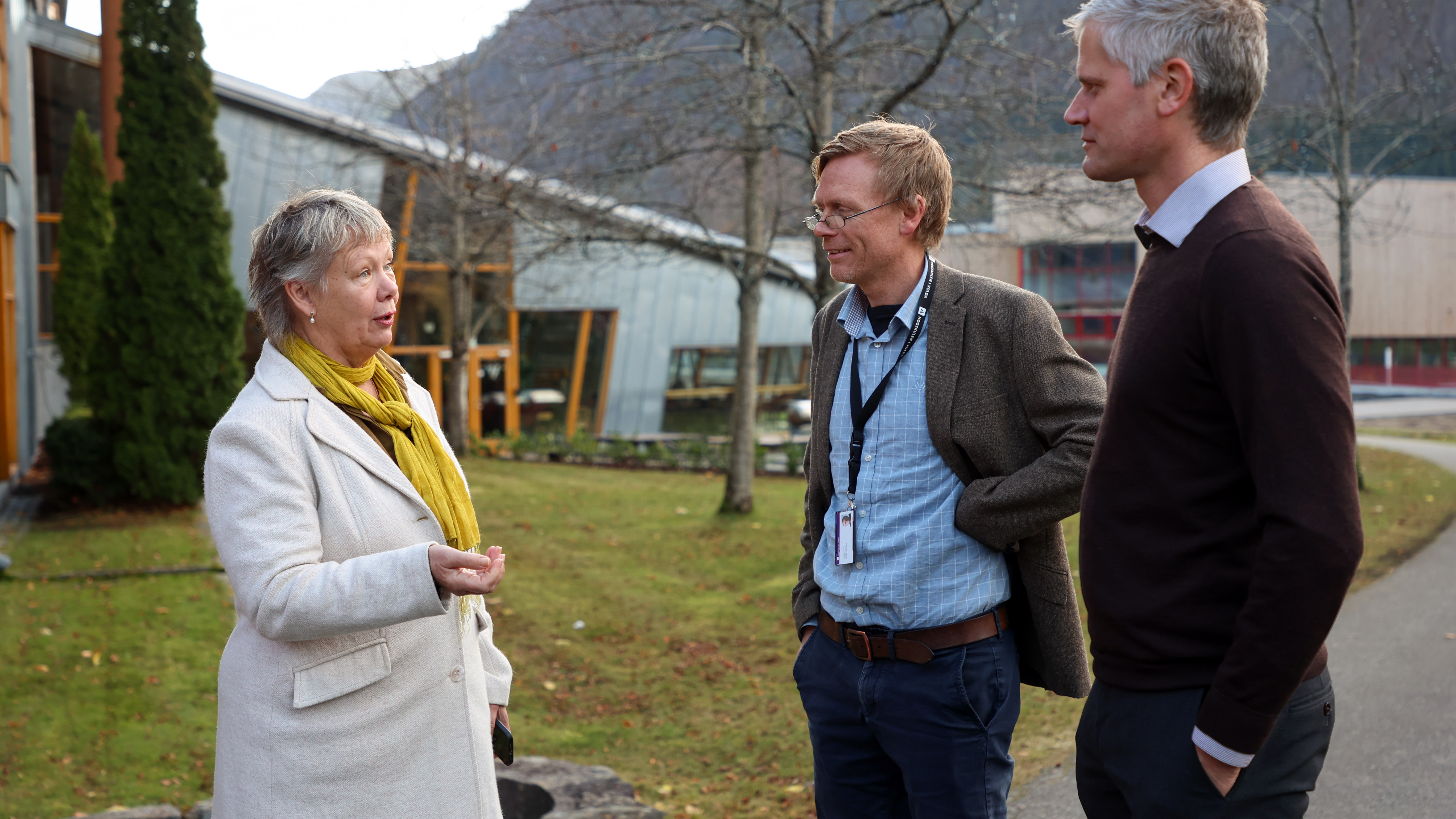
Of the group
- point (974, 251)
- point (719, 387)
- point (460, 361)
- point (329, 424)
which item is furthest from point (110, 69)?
point (974, 251)

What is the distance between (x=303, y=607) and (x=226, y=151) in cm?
1966

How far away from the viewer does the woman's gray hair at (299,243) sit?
2.33 m

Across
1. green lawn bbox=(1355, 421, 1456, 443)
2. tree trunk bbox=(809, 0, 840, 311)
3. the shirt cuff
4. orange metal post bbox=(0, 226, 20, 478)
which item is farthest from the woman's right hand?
green lawn bbox=(1355, 421, 1456, 443)

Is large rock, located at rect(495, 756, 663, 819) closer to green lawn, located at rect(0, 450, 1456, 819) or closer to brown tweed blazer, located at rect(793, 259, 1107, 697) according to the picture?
green lawn, located at rect(0, 450, 1456, 819)

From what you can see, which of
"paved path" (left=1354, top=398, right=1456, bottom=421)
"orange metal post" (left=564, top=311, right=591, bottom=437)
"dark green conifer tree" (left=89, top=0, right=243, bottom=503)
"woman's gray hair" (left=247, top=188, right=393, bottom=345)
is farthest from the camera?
"paved path" (left=1354, top=398, right=1456, bottom=421)

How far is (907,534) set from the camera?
8.05 feet

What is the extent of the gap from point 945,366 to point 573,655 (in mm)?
5487

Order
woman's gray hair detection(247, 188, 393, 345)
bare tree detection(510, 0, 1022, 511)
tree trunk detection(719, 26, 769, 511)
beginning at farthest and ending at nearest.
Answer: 1. tree trunk detection(719, 26, 769, 511)
2. bare tree detection(510, 0, 1022, 511)
3. woman's gray hair detection(247, 188, 393, 345)

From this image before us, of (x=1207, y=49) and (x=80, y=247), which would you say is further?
(x=80, y=247)

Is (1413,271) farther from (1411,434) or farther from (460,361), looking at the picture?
(460,361)

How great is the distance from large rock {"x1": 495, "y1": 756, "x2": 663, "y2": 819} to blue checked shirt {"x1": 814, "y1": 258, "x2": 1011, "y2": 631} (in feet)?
5.29

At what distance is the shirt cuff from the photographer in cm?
164

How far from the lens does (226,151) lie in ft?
62.6

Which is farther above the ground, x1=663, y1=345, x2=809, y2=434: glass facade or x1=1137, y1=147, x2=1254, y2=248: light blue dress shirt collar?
x1=1137, y1=147, x2=1254, y2=248: light blue dress shirt collar
